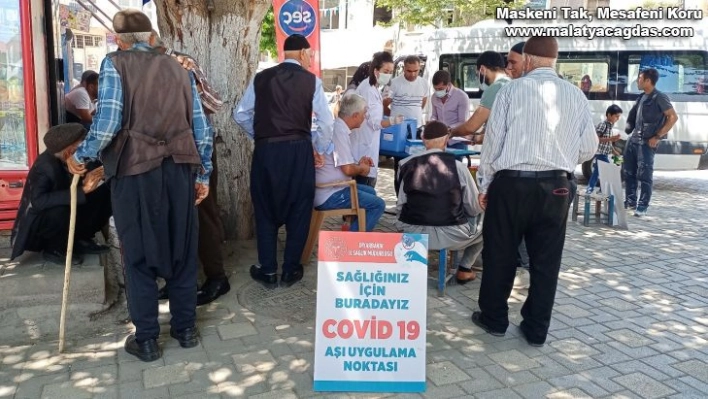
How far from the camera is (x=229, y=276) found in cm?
485

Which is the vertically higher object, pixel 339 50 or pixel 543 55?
pixel 339 50

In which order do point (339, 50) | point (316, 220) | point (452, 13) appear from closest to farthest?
point (316, 220)
point (452, 13)
point (339, 50)

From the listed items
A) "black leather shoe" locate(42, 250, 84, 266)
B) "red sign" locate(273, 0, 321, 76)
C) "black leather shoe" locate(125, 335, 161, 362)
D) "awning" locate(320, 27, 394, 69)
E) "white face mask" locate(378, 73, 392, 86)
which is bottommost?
"black leather shoe" locate(125, 335, 161, 362)

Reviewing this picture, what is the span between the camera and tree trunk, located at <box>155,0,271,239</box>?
16.5ft

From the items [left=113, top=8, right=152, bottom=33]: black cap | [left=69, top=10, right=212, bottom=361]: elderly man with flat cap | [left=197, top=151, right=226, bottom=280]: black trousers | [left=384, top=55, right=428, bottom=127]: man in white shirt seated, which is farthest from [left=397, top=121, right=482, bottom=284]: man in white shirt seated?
[left=384, top=55, right=428, bottom=127]: man in white shirt seated

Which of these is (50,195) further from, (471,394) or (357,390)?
(471,394)

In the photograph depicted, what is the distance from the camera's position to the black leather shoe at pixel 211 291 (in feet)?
14.1

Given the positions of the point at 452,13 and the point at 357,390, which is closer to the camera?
the point at 357,390

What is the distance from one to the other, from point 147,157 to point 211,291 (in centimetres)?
140

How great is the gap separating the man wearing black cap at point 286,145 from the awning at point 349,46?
2159cm

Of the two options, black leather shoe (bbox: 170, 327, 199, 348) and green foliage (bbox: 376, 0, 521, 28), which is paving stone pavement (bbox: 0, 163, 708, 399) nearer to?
black leather shoe (bbox: 170, 327, 199, 348)

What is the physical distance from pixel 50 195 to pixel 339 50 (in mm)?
23613

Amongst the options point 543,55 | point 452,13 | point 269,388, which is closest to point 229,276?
point 269,388

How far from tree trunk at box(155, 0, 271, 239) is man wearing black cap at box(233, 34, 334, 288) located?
736 millimetres
